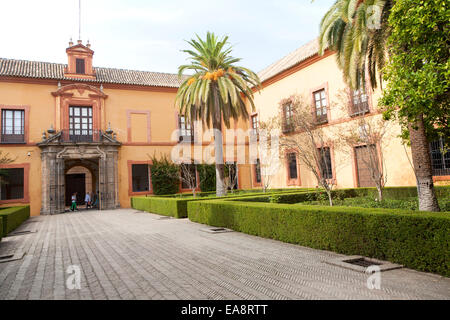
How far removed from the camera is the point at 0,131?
18516mm

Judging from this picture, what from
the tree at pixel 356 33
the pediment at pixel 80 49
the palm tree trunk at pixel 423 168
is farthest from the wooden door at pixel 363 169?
the pediment at pixel 80 49

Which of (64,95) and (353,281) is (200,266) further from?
(64,95)

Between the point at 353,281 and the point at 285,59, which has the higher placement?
the point at 285,59

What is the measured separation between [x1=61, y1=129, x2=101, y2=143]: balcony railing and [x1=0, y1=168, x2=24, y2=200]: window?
10.8ft

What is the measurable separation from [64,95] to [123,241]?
16.0m

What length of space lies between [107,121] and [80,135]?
2.07 meters

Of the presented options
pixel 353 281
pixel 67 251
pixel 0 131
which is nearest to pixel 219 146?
pixel 67 251

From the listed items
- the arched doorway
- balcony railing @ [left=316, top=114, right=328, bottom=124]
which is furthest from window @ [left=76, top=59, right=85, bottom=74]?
balcony railing @ [left=316, top=114, right=328, bottom=124]

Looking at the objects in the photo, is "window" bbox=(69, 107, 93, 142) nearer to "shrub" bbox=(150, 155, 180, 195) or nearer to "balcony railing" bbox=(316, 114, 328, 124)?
"shrub" bbox=(150, 155, 180, 195)

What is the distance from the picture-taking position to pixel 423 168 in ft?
23.5

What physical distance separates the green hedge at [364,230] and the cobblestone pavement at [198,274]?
0.25 metres

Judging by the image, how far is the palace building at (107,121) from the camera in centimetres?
1769

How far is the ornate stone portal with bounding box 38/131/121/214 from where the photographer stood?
18.7 meters

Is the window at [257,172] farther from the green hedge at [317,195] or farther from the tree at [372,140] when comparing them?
the tree at [372,140]
